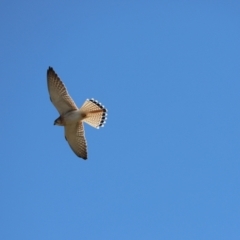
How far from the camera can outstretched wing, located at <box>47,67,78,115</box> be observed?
19328mm

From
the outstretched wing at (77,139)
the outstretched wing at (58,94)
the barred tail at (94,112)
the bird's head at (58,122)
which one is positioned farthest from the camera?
the outstretched wing at (77,139)

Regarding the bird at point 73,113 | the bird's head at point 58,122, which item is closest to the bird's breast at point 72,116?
the bird at point 73,113

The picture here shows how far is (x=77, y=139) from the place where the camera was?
20406 mm

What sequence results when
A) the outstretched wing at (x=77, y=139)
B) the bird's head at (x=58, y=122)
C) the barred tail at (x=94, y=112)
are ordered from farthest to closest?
the outstretched wing at (x=77, y=139), the bird's head at (x=58, y=122), the barred tail at (x=94, y=112)

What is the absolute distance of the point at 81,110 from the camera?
780 inches

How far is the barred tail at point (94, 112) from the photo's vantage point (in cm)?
1977

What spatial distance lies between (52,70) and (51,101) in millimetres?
864

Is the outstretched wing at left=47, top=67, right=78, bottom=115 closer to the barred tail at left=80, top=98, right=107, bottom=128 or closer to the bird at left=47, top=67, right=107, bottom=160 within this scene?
the bird at left=47, top=67, right=107, bottom=160

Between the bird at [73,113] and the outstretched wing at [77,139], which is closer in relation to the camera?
the bird at [73,113]

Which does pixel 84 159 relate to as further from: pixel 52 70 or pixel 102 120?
pixel 52 70

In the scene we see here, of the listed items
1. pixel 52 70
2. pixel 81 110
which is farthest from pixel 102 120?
pixel 52 70

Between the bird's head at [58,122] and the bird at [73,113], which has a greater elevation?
the bird at [73,113]

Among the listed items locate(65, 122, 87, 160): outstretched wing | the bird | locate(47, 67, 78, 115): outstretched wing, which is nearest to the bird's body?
the bird

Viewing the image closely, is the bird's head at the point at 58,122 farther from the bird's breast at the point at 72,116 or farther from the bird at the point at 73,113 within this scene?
the bird's breast at the point at 72,116
